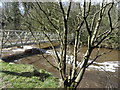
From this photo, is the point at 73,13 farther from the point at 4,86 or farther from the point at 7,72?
the point at 7,72

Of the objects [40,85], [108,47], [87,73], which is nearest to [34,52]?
[87,73]

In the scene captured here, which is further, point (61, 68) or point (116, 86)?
point (116, 86)

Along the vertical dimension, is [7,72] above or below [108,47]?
above

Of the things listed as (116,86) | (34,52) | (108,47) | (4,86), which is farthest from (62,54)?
(108,47)

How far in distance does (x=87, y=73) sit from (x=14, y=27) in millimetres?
15762

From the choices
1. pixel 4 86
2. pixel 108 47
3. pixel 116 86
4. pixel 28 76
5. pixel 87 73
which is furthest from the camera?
pixel 108 47

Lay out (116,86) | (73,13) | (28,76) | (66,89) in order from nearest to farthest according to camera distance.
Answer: (66,89), (73,13), (28,76), (116,86)

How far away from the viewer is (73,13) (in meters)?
2.16

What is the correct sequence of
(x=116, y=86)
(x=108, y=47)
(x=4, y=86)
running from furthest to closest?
(x=108, y=47)
(x=116, y=86)
(x=4, y=86)

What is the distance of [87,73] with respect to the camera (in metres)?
6.07

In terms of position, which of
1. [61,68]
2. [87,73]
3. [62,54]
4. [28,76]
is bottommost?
[87,73]

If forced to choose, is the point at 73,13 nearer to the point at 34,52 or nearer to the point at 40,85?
the point at 40,85

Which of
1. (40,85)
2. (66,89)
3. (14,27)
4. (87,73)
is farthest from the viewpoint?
(14,27)

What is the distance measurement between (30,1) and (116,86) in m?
4.68
